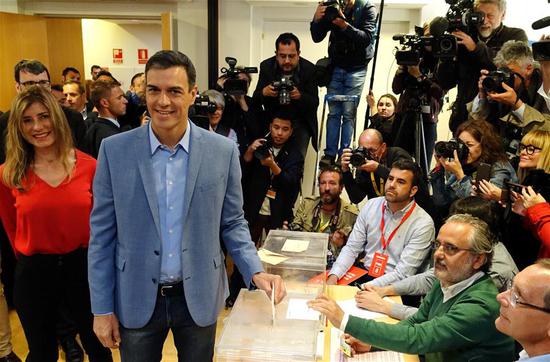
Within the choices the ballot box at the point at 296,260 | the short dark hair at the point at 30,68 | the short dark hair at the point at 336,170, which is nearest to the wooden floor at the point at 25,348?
the ballot box at the point at 296,260

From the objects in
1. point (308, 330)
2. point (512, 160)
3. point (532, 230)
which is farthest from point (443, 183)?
point (308, 330)

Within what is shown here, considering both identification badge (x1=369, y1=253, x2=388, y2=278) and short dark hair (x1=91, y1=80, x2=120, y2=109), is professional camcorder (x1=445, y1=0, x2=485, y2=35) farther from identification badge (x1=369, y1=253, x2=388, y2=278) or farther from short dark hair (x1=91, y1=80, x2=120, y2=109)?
short dark hair (x1=91, y1=80, x2=120, y2=109)

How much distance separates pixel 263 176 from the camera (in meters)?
3.38

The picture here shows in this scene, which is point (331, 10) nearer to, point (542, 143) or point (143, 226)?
point (542, 143)

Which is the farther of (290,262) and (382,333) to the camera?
(290,262)

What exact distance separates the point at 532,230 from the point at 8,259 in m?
2.84

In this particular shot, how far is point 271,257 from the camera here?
2.11 m

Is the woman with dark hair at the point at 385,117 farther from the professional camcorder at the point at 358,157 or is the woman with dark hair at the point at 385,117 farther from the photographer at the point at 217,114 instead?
the photographer at the point at 217,114

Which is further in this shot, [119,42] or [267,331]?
[119,42]

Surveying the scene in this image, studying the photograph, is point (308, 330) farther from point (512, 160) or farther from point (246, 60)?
point (246, 60)

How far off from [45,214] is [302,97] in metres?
2.07

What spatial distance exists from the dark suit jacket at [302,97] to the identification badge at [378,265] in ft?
4.48

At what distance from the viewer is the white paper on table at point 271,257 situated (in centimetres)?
207

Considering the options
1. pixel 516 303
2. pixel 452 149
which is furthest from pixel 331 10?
pixel 516 303
